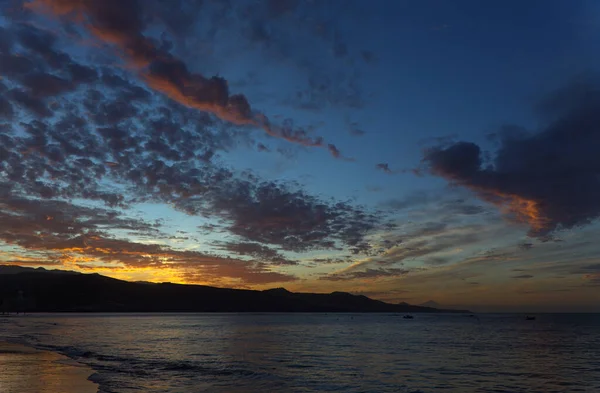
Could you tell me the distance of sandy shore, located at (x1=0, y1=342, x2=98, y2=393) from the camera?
28.1 metres

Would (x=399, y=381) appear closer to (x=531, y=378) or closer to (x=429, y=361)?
(x=531, y=378)

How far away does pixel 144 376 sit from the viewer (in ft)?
125

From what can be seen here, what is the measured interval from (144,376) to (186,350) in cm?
2798

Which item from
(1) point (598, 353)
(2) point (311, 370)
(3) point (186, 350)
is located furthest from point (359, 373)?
(1) point (598, 353)

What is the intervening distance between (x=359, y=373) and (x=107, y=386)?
21971mm

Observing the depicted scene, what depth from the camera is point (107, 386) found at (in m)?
31.2

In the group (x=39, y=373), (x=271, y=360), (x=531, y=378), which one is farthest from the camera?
(x=271, y=360)

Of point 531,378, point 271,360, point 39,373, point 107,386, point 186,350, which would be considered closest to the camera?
point 107,386

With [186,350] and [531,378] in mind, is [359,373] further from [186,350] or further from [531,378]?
[186,350]

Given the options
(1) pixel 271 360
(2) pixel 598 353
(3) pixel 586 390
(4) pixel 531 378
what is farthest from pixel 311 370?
(2) pixel 598 353

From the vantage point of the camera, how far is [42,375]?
33.5 meters

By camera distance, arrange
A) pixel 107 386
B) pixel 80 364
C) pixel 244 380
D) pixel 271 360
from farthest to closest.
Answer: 1. pixel 271 360
2. pixel 80 364
3. pixel 244 380
4. pixel 107 386

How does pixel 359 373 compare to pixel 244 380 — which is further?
pixel 359 373

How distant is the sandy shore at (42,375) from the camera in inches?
1106
